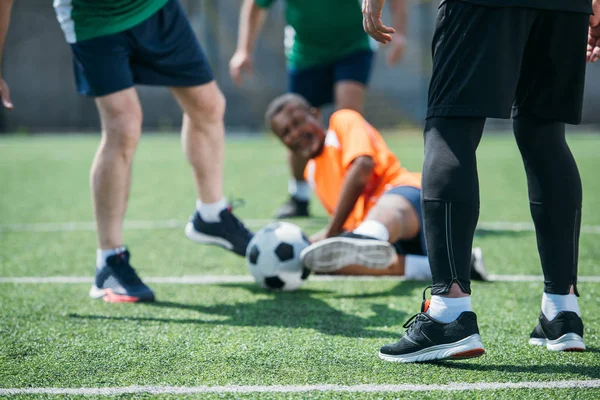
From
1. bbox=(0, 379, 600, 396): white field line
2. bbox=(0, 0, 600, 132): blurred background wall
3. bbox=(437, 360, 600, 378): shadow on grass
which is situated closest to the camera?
bbox=(0, 379, 600, 396): white field line

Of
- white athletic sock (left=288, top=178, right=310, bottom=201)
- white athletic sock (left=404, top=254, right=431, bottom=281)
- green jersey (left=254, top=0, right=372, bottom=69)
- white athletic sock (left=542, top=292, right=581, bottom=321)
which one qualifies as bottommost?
white athletic sock (left=288, top=178, right=310, bottom=201)

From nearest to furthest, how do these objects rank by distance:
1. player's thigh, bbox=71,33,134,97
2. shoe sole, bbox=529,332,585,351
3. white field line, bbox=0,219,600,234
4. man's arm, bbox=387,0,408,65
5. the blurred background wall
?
1. shoe sole, bbox=529,332,585,351
2. player's thigh, bbox=71,33,134,97
3. white field line, bbox=0,219,600,234
4. man's arm, bbox=387,0,408,65
5. the blurred background wall

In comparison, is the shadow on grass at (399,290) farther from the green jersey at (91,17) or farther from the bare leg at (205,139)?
the green jersey at (91,17)

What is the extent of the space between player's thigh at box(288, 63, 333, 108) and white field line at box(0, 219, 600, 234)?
102 centimetres

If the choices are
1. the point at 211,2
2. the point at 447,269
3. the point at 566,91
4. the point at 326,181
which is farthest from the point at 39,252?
the point at 211,2

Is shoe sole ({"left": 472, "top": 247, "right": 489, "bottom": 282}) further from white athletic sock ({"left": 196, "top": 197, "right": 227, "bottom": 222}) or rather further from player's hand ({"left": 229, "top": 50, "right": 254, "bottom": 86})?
player's hand ({"left": 229, "top": 50, "right": 254, "bottom": 86})

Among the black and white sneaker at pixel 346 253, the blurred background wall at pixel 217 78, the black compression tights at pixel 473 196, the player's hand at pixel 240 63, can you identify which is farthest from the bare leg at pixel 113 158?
the blurred background wall at pixel 217 78

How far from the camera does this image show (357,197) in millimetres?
3516

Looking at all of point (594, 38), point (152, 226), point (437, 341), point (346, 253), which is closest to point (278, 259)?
point (346, 253)

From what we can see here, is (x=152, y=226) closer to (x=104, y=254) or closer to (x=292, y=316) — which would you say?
(x=104, y=254)

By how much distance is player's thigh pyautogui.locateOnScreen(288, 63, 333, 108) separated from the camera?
17.9ft

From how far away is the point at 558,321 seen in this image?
2.25 m

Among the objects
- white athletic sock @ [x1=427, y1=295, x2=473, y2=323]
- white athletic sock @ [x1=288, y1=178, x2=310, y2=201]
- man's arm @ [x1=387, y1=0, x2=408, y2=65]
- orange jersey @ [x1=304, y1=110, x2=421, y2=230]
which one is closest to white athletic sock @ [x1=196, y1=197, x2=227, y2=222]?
orange jersey @ [x1=304, y1=110, x2=421, y2=230]

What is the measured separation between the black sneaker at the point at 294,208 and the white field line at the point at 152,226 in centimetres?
23
